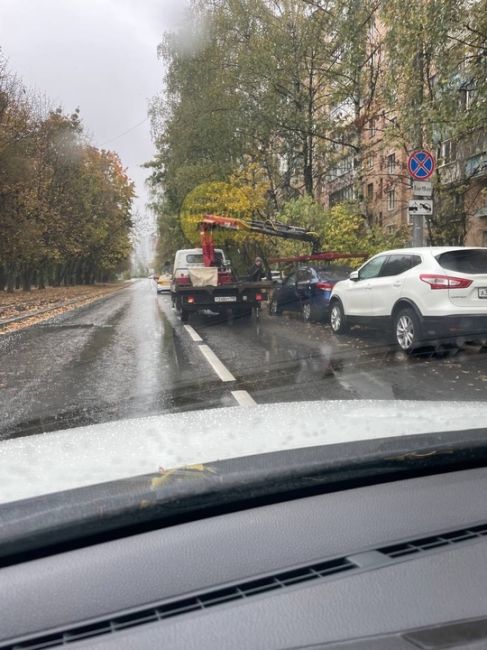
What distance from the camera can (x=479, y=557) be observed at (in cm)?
157

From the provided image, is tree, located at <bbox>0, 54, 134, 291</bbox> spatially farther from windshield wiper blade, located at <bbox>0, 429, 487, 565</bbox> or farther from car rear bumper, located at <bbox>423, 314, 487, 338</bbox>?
windshield wiper blade, located at <bbox>0, 429, 487, 565</bbox>

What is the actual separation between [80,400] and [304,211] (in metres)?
16.3

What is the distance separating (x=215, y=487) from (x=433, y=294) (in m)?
8.34

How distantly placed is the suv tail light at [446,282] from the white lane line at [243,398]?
404cm

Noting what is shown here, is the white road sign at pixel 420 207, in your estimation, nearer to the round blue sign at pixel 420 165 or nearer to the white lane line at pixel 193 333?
the round blue sign at pixel 420 165

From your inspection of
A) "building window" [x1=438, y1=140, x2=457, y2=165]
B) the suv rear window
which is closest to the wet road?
the suv rear window

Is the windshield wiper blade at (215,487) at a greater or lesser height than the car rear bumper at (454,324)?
greater

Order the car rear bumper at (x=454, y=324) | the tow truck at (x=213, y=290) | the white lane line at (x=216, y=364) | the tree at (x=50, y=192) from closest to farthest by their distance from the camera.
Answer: the white lane line at (x=216, y=364) < the car rear bumper at (x=454, y=324) < the tow truck at (x=213, y=290) < the tree at (x=50, y=192)

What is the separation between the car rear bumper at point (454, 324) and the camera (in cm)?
944

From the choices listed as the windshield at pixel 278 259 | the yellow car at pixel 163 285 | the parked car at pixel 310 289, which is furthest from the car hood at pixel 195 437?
the yellow car at pixel 163 285

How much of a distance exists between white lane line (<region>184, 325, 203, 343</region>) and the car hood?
914 cm

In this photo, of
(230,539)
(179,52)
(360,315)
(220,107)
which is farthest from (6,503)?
(179,52)

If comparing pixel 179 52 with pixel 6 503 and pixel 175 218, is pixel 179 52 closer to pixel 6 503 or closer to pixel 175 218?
pixel 175 218

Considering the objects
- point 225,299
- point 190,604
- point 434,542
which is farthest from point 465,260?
point 190,604
